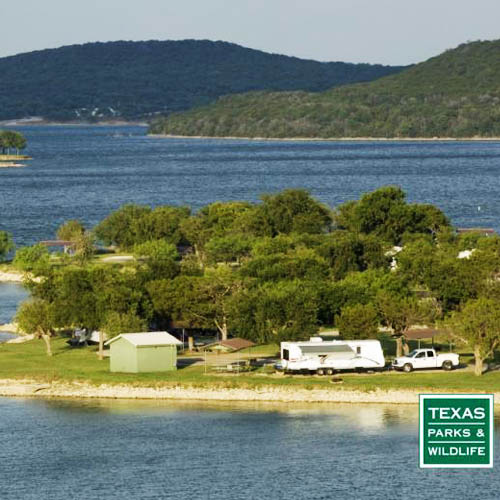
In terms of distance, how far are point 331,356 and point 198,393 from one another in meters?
6.86

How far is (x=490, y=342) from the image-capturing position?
73.2 metres

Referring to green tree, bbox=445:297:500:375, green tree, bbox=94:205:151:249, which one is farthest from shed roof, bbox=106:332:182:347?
green tree, bbox=94:205:151:249

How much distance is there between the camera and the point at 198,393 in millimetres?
71375

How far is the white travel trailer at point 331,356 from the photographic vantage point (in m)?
73.2

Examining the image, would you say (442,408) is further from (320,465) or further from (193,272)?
(193,272)

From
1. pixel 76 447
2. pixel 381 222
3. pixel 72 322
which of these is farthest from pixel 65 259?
pixel 76 447

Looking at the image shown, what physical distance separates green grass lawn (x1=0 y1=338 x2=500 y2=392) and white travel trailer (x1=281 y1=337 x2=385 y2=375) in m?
0.54

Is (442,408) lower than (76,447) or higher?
higher

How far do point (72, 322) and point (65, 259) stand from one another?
4706 cm

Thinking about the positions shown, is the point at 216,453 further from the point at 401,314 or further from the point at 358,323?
the point at 401,314

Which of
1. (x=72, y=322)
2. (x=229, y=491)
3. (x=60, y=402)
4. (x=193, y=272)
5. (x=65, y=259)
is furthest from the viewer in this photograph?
(x=65, y=259)

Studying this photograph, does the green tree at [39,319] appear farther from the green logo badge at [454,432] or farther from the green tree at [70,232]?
the green tree at [70,232]

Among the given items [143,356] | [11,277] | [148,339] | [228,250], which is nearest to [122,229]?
[11,277]

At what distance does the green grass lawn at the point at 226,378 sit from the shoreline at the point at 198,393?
32 cm
